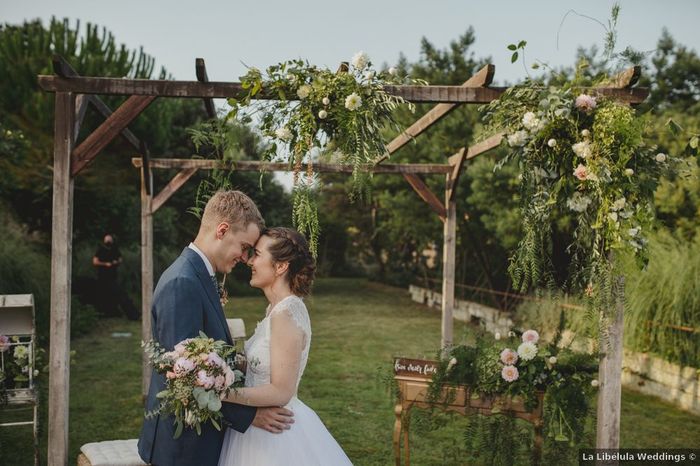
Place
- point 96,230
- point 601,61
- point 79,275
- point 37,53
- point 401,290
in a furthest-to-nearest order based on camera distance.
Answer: point 401,290, point 96,230, point 79,275, point 37,53, point 601,61

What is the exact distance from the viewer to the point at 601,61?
3783mm

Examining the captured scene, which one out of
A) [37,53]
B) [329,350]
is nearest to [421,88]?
[329,350]

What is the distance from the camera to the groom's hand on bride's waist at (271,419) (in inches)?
112

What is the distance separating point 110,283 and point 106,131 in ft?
32.7

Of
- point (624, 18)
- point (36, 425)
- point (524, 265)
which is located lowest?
point (36, 425)

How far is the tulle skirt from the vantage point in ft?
9.27

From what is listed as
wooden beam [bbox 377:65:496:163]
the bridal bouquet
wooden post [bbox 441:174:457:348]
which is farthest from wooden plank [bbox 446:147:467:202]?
the bridal bouquet

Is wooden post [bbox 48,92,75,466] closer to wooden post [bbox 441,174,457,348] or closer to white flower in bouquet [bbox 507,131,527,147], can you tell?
white flower in bouquet [bbox 507,131,527,147]

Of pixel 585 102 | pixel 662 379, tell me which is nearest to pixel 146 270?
pixel 585 102

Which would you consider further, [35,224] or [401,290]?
[401,290]

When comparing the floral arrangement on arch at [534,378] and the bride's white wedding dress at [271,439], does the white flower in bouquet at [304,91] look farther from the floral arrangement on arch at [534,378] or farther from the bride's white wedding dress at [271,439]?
the floral arrangement on arch at [534,378]

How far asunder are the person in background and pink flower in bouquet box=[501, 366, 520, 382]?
9802 mm

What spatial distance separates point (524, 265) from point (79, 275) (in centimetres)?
1293

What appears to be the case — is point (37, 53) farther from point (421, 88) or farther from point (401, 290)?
point (401, 290)
